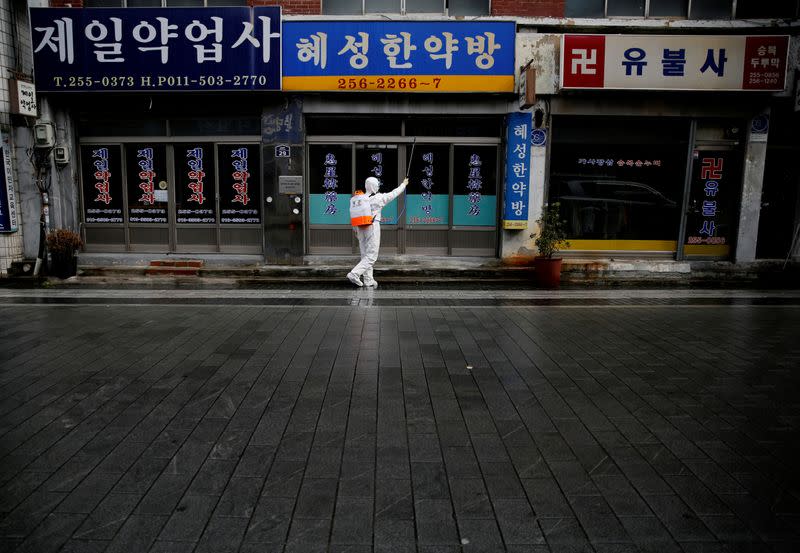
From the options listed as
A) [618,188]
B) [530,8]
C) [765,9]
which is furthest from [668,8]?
[618,188]

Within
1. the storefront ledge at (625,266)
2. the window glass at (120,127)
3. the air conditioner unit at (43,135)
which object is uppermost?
the window glass at (120,127)

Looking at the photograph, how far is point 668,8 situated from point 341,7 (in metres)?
6.91

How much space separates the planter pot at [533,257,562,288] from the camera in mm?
10578

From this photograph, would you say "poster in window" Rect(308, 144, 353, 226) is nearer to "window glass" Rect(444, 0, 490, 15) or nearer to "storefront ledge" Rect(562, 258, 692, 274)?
"window glass" Rect(444, 0, 490, 15)

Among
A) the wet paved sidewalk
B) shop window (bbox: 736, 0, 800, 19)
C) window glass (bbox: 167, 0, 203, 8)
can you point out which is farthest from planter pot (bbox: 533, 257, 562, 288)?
window glass (bbox: 167, 0, 203, 8)

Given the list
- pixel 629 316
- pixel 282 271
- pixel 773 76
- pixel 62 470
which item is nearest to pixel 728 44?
pixel 773 76

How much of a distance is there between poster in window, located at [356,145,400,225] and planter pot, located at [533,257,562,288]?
3.35 meters

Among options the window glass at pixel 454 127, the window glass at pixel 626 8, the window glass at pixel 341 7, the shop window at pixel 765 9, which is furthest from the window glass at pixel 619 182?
the window glass at pixel 341 7

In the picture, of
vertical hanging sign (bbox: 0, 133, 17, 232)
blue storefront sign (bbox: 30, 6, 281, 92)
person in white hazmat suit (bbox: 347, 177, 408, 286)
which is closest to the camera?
person in white hazmat suit (bbox: 347, 177, 408, 286)

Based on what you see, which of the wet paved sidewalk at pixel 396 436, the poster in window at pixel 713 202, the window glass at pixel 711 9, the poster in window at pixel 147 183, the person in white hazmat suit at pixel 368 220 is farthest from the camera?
the poster in window at pixel 147 183

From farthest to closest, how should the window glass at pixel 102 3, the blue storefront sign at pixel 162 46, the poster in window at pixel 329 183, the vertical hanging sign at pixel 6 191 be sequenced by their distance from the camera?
1. the poster in window at pixel 329 183
2. the window glass at pixel 102 3
3. the blue storefront sign at pixel 162 46
4. the vertical hanging sign at pixel 6 191

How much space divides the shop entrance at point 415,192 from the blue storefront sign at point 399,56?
1.18 m

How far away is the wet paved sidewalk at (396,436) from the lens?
2797mm

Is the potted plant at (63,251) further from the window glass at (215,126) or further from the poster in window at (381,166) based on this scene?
the poster in window at (381,166)
